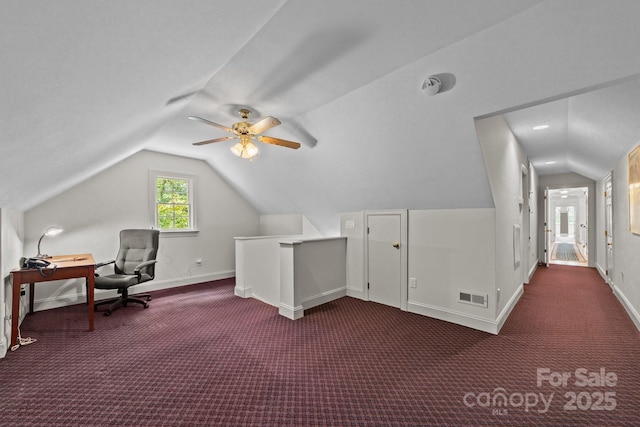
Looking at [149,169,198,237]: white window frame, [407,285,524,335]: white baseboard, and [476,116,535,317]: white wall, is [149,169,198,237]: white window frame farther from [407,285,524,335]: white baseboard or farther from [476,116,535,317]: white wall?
[476,116,535,317]: white wall

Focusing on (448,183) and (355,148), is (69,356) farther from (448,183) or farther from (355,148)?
(448,183)

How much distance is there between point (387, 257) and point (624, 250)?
309cm

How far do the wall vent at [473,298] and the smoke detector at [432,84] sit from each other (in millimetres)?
2339

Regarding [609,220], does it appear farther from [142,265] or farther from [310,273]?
[142,265]

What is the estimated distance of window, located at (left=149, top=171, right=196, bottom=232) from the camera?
5.10 metres

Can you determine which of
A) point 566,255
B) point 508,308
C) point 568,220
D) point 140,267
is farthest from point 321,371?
point 568,220

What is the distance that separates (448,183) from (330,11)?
2274 mm

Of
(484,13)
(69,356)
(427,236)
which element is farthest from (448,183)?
(69,356)

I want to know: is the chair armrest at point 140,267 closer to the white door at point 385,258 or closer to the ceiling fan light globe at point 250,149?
the ceiling fan light globe at point 250,149

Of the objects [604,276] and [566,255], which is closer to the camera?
[604,276]

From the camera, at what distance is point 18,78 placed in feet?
3.32

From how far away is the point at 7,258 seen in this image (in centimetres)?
286

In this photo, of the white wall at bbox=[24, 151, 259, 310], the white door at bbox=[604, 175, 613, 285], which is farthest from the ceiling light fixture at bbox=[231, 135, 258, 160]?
the white door at bbox=[604, 175, 613, 285]

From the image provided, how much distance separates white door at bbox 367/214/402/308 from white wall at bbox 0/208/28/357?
13.4 feet
